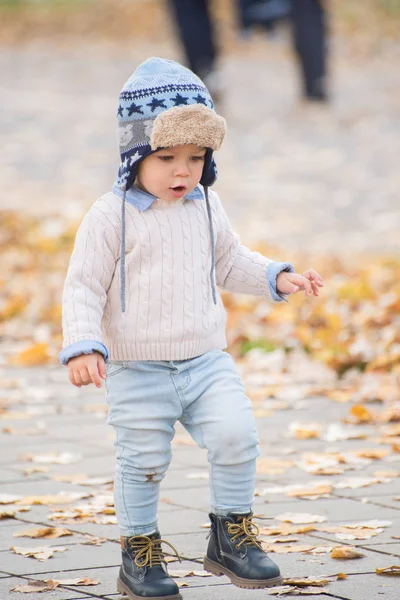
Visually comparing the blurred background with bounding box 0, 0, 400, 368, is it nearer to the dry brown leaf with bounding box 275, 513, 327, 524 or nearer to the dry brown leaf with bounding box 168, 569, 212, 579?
the dry brown leaf with bounding box 275, 513, 327, 524

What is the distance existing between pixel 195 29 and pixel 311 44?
158 centimetres

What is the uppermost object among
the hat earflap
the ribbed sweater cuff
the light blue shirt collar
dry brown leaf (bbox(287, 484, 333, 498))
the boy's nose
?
the hat earflap

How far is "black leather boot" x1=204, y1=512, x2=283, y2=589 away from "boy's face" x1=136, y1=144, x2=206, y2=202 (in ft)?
2.71

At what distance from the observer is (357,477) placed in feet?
13.9

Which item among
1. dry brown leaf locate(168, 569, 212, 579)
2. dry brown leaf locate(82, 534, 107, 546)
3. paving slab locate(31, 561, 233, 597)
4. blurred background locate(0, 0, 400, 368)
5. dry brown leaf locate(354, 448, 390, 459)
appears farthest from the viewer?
blurred background locate(0, 0, 400, 368)

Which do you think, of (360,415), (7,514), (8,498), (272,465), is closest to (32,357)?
(360,415)

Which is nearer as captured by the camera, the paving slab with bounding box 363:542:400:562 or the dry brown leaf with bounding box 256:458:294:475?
the paving slab with bounding box 363:542:400:562

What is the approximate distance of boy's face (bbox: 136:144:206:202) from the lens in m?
3.10

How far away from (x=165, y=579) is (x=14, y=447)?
175 cm

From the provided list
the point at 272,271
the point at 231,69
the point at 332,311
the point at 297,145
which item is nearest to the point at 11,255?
the point at 332,311

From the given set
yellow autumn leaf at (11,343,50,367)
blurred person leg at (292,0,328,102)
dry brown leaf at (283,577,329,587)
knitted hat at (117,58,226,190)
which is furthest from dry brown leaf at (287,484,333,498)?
blurred person leg at (292,0,328,102)

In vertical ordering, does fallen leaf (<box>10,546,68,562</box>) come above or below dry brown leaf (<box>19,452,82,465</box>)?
below

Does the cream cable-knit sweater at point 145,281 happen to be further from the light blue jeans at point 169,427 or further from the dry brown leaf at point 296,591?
the dry brown leaf at point 296,591

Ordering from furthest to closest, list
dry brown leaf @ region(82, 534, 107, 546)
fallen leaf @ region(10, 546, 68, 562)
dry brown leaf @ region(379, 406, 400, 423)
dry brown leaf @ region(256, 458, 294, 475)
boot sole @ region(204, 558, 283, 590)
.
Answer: dry brown leaf @ region(379, 406, 400, 423) → dry brown leaf @ region(256, 458, 294, 475) → dry brown leaf @ region(82, 534, 107, 546) → fallen leaf @ region(10, 546, 68, 562) → boot sole @ region(204, 558, 283, 590)
